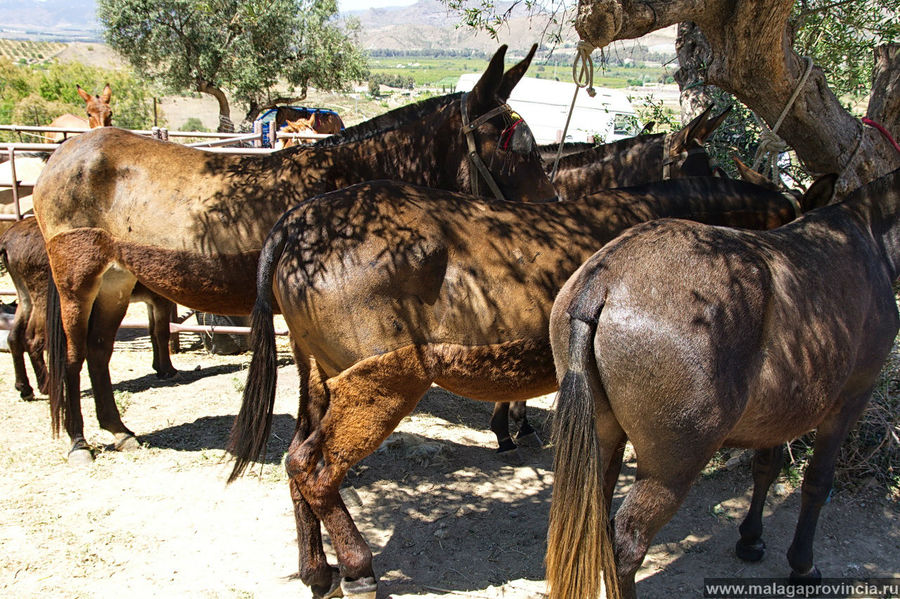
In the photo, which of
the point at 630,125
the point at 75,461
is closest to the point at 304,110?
the point at 630,125

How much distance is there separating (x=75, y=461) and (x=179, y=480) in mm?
850

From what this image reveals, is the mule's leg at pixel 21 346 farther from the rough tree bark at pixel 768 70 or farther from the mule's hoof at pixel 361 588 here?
the rough tree bark at pixel 768 70

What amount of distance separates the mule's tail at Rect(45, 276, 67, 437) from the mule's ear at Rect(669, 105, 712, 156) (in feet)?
15.7

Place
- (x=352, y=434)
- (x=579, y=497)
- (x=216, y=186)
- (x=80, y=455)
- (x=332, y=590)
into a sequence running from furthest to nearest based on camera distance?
(x=80, y=455), (x=216, y=186), (x=332, y=590), (x=352, y=434), (x=579, y=497)

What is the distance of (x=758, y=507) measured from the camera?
3.48 meters

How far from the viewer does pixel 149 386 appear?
627 centimetres

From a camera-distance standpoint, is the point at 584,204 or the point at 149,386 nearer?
the point at 584,204

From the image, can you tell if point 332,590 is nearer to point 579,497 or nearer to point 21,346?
point 579,497

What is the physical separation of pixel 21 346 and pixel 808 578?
6401 mm

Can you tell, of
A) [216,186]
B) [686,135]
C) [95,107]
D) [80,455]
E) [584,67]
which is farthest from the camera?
[95,107]

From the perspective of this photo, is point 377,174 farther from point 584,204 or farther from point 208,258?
point 584,204

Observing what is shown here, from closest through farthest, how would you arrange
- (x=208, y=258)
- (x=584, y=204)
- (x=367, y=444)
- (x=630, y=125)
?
(x=367, y=444)
(x=584, y=204)
(x=208, y=258)
(x=630, y=125)

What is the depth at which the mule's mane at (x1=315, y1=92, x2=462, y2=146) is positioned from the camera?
14.2 feet

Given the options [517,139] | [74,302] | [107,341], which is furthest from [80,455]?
[517,139]
